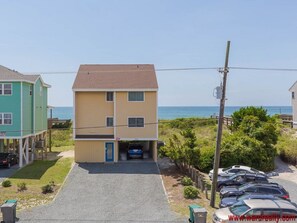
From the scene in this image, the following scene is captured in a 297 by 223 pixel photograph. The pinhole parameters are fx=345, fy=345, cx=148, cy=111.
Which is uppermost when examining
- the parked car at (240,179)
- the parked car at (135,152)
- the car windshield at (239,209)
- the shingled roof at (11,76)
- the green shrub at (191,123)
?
the shingled roof at (11,76)

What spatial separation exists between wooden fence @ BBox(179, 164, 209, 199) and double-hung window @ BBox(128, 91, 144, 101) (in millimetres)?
7671

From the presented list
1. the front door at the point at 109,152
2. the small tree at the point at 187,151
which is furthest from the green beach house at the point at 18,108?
the small tree at the point at 187,151

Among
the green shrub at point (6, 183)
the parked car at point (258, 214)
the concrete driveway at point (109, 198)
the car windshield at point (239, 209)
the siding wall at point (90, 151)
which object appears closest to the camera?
the parked car at point (258, 214)

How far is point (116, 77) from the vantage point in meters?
34.5

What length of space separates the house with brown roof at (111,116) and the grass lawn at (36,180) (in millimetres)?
2671

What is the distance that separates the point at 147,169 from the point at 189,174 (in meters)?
4.00

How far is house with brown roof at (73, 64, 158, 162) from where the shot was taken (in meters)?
32.7

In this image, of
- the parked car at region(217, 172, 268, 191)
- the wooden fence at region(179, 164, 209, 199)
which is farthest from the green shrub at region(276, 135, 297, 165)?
the wooden fence at region(179, 164, 209, 199)

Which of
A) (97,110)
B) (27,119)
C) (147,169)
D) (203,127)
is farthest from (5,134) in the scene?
(203,127)

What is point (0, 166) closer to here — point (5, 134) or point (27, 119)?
point (5, 134)

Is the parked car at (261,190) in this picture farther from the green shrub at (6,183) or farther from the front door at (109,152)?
the green shrub at (6,183)

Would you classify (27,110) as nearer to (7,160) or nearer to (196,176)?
(7,160)

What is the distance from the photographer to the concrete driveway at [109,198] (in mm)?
18641

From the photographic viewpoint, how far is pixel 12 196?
22.0 meters
